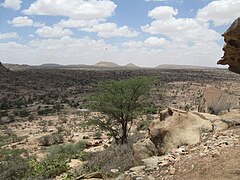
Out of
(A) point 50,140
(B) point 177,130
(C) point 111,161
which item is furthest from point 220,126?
(A) point 50,140

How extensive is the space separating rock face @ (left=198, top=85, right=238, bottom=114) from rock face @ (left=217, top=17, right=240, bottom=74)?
59.5 inches

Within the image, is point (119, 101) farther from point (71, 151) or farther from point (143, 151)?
point (143, 151)

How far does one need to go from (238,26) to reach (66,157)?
1035 centimetres

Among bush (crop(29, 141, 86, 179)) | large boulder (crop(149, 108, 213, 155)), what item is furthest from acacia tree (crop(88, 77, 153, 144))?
large boulder (crop(149, 108, 213, 155))

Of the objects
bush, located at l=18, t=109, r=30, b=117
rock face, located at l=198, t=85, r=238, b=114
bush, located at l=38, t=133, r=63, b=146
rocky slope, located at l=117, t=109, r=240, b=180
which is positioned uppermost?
rock face, located at l=198, t=85, r=238, b=114

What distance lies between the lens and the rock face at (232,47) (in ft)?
27.1

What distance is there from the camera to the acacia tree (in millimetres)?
17406

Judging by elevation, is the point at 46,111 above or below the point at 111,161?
below

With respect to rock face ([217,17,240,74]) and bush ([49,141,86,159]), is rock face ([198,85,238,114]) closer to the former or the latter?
rock face ([217,17,240,74])

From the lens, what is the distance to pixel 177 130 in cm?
976

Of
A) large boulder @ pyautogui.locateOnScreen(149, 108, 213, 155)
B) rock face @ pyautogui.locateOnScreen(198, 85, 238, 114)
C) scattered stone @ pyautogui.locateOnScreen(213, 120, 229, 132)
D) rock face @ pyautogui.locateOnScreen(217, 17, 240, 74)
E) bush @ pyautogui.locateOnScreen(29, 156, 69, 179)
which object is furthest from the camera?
bush @ pyautogui.locateOnScreen(29, 156, 69, 179)

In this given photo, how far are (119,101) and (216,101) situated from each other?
6550mm

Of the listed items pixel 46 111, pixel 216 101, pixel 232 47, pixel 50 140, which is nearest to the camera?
pixel 232 47

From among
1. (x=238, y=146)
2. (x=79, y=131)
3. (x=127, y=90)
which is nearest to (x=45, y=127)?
(x=79, y=131)
